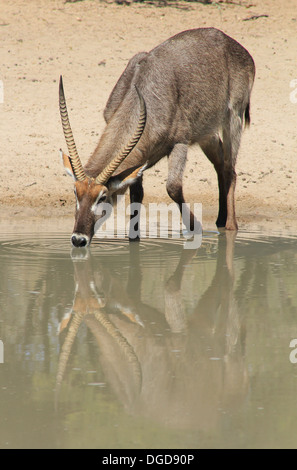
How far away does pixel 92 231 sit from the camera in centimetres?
671

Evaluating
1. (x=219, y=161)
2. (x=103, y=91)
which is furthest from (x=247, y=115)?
(x=103, y=91)

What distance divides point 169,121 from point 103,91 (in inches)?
232

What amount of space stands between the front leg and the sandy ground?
1787 mm

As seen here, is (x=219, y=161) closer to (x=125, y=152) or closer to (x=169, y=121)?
(x=169, y=121)

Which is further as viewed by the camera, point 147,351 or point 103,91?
point 103,91

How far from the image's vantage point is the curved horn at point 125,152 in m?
6.75

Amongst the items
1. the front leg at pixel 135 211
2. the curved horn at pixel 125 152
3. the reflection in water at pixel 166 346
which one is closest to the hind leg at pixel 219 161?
the front leg at pixel 135 211

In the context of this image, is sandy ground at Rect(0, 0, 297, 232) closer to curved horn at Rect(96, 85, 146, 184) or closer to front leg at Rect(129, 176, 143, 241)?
front leg at Rect(129, 176, 143, 241)

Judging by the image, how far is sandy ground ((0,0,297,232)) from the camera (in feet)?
34.4

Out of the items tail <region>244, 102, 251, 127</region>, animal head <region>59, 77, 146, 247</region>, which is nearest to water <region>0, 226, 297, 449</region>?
animal head <region>59, 77, 146, 247</region>

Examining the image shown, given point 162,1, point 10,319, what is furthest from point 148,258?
point 162,1

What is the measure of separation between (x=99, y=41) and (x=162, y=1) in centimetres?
329

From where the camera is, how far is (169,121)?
7.84 metres

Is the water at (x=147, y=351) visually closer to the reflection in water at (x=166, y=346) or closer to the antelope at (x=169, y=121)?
the reflection in water at (x=166, y=346)
